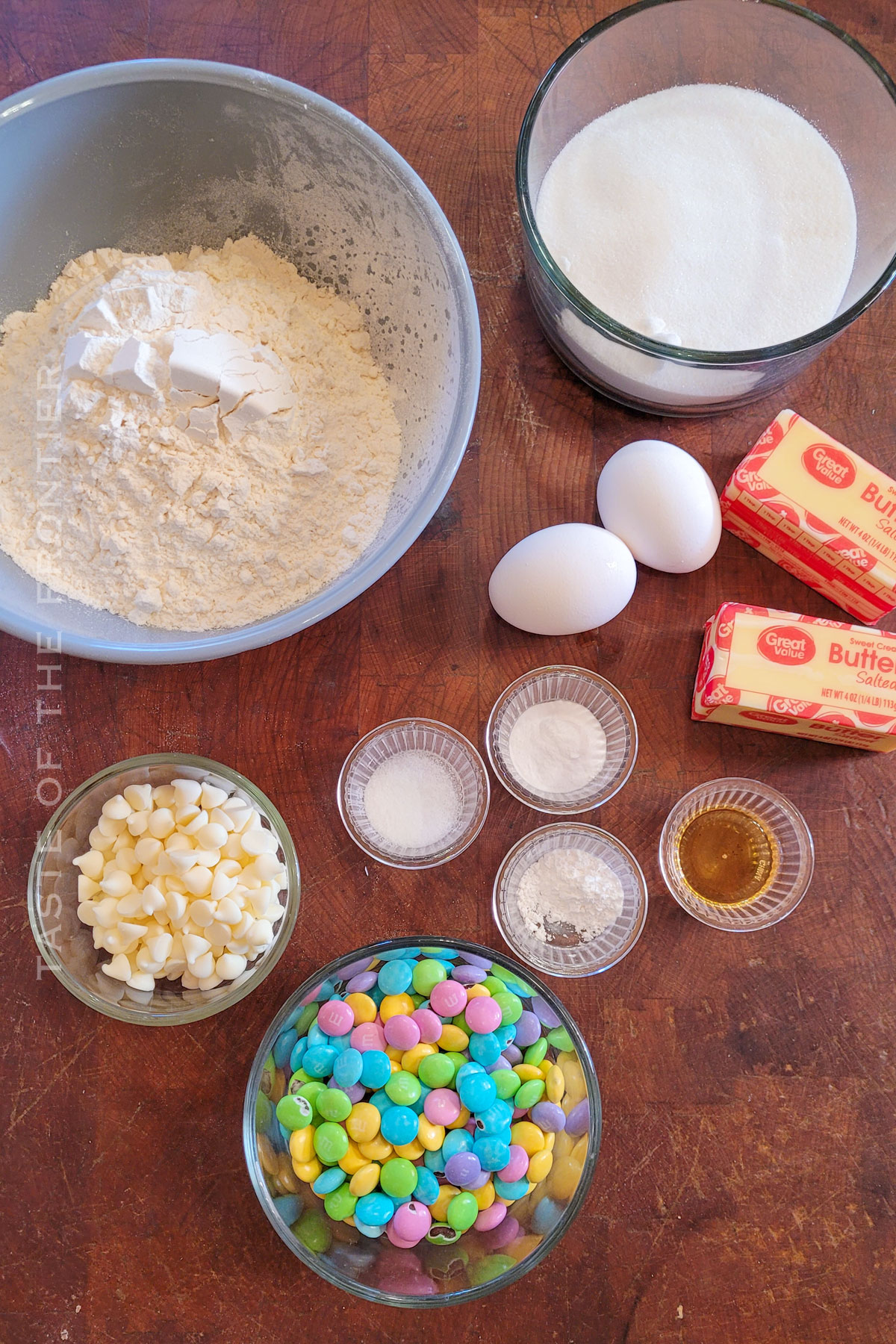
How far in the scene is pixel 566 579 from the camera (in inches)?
42.5

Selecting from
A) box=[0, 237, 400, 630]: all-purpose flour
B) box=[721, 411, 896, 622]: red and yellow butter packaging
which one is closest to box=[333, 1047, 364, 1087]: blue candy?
box=[0, 237, 400, 630]: all-purpose flour

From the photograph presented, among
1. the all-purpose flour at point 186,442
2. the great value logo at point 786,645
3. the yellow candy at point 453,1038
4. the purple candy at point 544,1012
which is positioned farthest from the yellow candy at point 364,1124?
the great value logo at point 786,645

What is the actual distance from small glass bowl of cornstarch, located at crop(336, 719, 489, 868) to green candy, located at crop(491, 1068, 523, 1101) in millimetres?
252

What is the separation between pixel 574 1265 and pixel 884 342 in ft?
4.11

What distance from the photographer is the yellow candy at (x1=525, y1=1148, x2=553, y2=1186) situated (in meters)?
1.01

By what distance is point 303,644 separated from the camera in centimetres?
118

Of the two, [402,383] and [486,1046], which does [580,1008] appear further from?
[402,383]

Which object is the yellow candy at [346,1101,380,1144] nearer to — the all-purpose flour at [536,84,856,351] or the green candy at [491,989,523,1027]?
the green candy at [491,989,523,1027]

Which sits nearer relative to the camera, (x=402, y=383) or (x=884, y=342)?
(x=402, y=383)

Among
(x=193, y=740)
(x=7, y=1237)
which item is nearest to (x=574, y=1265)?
(x=7, y=1237)

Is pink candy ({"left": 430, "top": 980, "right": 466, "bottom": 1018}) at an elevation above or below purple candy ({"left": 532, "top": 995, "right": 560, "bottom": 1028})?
above

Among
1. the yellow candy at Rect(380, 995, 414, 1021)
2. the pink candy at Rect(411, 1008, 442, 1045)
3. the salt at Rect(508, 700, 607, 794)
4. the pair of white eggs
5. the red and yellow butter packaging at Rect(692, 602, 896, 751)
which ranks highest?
the pair of white eggs

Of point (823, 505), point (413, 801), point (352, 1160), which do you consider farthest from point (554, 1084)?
point (823, 505)

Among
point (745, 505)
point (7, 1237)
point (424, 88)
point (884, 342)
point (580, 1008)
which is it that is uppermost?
point (424, 88)
